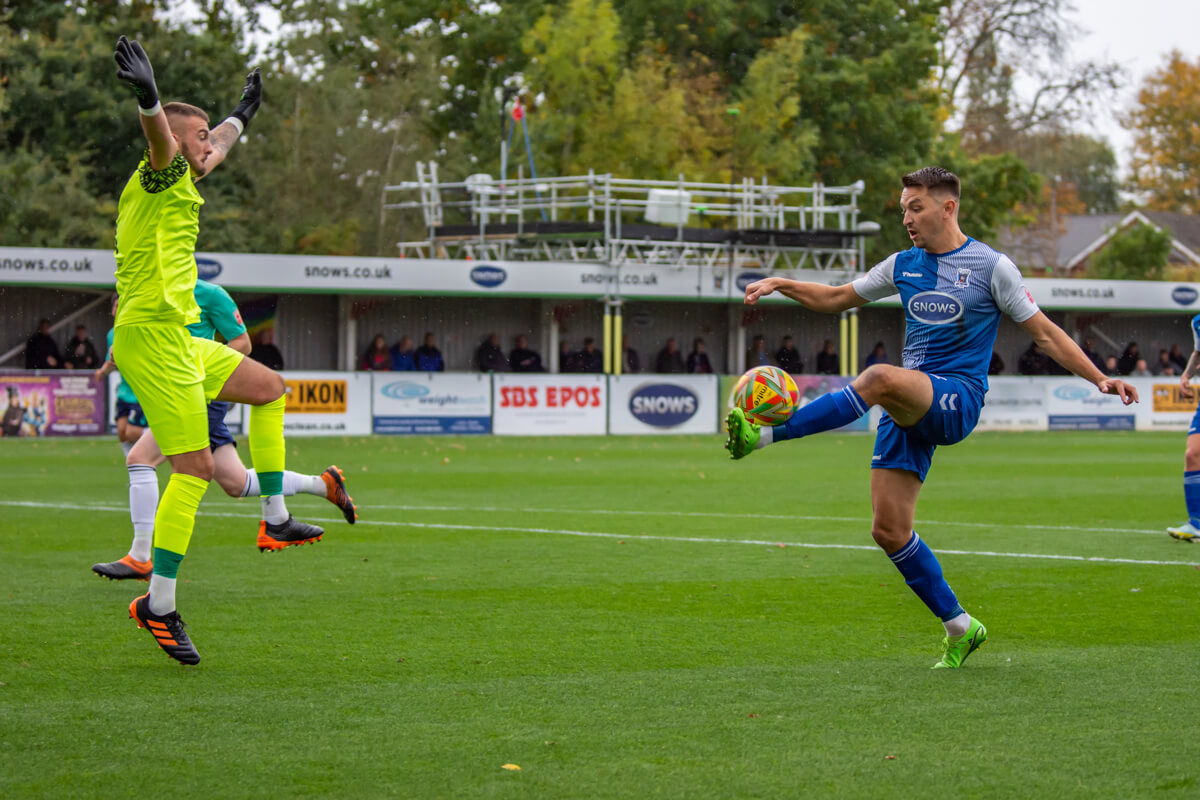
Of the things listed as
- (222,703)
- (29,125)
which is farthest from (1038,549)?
(29,125)

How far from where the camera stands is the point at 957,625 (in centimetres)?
600

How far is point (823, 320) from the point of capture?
38.0 meters

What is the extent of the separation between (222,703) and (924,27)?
152 ft

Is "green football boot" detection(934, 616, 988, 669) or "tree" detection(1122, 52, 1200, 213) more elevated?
"tree" detection(1122, 52, 1200, 213)

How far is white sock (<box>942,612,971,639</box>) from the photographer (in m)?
5.99

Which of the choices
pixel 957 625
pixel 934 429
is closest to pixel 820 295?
pixel 934 429

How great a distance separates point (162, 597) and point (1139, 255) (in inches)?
1948

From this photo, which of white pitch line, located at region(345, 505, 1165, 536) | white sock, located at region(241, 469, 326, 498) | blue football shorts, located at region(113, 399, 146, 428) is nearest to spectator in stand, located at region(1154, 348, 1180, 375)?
white pitch line, located at region(345, 505, 1165, 536)

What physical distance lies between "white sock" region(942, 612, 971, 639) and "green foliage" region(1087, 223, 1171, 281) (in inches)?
1867

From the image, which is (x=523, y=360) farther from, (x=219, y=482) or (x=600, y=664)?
(x=600, y=664)

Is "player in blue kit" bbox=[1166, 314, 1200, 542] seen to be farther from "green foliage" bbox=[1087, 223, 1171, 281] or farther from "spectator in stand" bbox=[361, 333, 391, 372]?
"green foliage" bbox=[1087, 223, 1171, 281]

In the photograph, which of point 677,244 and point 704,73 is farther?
point 704,73

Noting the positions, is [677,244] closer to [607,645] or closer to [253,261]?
[253,261]

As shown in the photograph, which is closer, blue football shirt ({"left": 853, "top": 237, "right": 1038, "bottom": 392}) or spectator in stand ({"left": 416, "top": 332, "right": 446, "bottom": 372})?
blue football shirt ({"left": 853, "top": 237, "right": 1038, "bottom": 392})
